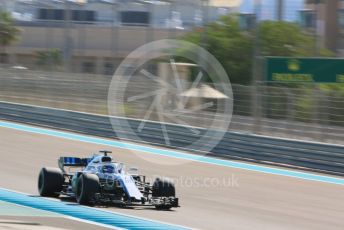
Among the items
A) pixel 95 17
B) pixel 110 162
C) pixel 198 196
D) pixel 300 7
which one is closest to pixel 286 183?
pixel 198 196

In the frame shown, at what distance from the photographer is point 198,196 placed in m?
13.0

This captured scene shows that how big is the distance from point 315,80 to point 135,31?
102 ft

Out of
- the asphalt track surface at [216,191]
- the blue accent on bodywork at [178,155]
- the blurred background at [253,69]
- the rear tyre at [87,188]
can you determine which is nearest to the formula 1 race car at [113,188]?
the rear tyre at [87,188]

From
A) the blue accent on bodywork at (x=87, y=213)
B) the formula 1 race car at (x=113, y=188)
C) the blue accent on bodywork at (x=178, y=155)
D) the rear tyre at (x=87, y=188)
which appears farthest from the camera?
the blue accent on bodywork at (x=178, y=155)

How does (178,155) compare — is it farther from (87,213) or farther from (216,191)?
(87,213)

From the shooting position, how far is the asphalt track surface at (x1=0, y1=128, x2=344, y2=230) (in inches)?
424

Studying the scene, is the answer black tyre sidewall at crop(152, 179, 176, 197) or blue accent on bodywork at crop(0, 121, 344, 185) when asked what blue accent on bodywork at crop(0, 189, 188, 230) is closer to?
black tyre sidewall at crop(152, 179, 176, 197)

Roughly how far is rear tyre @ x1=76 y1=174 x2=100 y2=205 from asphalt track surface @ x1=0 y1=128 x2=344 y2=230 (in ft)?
1.38

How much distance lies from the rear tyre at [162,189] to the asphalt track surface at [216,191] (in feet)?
0.61

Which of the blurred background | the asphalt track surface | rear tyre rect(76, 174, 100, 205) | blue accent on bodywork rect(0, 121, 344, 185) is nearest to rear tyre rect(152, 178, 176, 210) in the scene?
the asphalt track surface

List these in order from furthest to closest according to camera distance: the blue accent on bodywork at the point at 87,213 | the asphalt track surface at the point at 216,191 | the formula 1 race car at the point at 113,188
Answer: the asphalt track surface at the point at 216,191, the formula 1 race car at the point at 113,188, the blue accent on bodywork at the point at 87,213

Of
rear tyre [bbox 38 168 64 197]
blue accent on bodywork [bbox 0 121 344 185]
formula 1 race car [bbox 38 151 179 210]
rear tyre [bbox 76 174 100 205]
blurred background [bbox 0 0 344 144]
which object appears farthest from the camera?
blurred background [bbox 0 0 344 144]

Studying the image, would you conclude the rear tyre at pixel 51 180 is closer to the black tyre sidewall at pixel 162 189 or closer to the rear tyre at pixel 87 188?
the rear tyre at pixel 87 188

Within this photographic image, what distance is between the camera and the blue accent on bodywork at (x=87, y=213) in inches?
381
